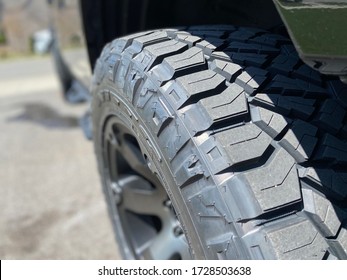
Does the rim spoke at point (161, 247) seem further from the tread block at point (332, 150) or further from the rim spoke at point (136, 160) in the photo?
the tread block at point (332, 150)

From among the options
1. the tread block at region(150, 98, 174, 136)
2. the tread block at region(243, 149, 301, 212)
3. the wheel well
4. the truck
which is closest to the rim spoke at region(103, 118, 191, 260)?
the truck

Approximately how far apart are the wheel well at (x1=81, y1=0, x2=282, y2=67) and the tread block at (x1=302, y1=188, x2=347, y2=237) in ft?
2.86

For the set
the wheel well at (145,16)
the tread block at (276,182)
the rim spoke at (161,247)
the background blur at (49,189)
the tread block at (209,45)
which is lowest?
the background blur at (49,189)

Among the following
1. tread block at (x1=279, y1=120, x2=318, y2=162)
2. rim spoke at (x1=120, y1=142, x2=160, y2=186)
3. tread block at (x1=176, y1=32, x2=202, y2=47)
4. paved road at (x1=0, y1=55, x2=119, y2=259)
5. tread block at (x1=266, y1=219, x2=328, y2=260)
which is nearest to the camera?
tread block at (x1=266, y1=219, x2=328, y2=260)

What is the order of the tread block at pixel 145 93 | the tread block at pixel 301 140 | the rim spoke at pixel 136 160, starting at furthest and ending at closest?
the rim spoke at pixel 136 160 → the tread block at pixel 145 93 → the tread block at pixel 301 140

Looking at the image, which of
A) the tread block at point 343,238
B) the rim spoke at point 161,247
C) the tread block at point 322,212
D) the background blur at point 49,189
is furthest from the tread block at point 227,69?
the background blur at point 49,189

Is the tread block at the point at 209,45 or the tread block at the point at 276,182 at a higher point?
the tread block at the point at 209,45

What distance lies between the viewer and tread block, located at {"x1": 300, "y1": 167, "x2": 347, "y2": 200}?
49.1 inches

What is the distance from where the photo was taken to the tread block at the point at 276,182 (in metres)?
1.21

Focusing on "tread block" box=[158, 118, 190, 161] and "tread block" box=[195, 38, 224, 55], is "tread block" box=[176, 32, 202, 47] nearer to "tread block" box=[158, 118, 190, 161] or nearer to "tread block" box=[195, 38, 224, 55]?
"tread block" box=[195, 38, 224, 55]

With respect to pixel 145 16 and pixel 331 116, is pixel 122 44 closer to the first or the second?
pixel 145 16

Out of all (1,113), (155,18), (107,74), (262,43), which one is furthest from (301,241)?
(1,113)

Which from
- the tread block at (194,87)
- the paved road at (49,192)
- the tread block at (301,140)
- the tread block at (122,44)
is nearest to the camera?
the tread block at (301,140)

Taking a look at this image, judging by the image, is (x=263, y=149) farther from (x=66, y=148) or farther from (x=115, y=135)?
(x=66, y=148)
